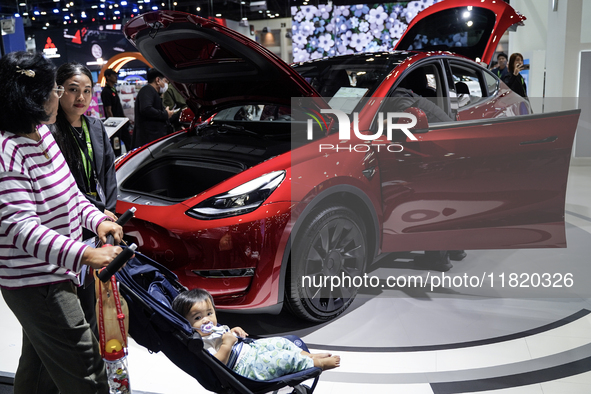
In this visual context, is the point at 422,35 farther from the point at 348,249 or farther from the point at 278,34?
the point at 278,34

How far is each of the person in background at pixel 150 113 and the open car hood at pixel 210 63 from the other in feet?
8.28

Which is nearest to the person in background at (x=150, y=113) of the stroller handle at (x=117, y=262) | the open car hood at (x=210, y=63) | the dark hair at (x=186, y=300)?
the open car hood at (x=210, y=63)

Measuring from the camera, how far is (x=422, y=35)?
4836 mm

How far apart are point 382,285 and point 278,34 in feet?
26.2

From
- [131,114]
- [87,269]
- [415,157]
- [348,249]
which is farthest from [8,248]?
[131,114]

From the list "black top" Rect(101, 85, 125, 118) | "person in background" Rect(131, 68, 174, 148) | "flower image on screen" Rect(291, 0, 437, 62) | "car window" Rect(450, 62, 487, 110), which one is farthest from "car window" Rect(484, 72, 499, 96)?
"black top" Rect(101, 85, 125, 118)

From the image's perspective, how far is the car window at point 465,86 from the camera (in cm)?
353

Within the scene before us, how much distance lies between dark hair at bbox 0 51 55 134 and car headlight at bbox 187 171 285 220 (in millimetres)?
992

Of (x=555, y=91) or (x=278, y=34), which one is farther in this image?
(x=278, y=34)

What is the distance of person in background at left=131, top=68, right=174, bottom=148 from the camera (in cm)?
571

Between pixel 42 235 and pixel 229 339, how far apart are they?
74cm

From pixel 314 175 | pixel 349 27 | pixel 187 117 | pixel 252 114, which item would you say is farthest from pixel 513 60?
pixel 314 175

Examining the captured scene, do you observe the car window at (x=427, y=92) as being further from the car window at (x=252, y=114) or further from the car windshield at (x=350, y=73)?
the car window at (x=252, y=114)

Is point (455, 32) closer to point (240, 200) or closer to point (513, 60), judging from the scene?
point (513, 60)
